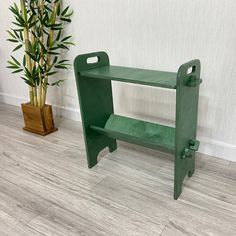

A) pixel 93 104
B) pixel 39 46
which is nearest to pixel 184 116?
pixel 93 104

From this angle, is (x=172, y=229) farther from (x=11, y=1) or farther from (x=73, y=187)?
(x=11, y=1)

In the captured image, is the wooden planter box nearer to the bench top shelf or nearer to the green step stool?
the green step stool

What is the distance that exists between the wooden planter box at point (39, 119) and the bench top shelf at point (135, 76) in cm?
79

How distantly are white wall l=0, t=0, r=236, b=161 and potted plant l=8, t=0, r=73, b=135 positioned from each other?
136mm

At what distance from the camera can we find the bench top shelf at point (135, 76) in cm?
105

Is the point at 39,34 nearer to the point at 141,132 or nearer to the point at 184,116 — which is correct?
the point at 141,132

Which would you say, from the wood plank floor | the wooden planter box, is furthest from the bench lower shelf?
the wooden planter box

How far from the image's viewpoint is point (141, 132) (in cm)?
139

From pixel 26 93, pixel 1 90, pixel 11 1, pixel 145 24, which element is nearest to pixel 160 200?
pixel 145 24

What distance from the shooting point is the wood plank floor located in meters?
1.06

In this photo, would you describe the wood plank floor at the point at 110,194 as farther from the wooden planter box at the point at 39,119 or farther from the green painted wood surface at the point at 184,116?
the wooden planter box at the point at 39,119

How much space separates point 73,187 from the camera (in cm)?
133

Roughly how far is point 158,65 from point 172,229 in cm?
100

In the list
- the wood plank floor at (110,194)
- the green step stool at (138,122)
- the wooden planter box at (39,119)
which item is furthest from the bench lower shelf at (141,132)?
the wooden planter box at (39,119)
